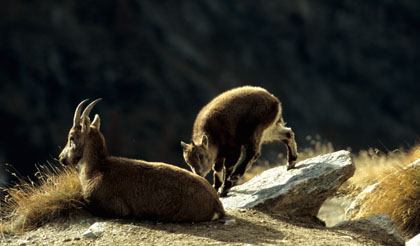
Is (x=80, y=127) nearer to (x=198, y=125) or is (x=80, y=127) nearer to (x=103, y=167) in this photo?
(x=103, y=167)

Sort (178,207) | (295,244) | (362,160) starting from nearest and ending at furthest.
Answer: (295,244), (178,207), (362,160)

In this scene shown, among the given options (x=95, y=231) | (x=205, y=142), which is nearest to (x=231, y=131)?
(x=205, y=142)

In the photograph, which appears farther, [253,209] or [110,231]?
[253,209]

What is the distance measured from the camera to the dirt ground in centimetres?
543

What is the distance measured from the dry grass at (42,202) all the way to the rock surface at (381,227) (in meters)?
3.16

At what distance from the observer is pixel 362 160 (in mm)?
11938

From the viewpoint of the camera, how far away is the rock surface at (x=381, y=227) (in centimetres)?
676

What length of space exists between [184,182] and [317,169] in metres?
2.43

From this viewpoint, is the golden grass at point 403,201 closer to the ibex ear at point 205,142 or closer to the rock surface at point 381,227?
the rock surface at point 381,227

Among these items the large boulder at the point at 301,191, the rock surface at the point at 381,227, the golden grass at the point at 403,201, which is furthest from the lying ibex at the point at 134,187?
the golden grass at the point at 403,201

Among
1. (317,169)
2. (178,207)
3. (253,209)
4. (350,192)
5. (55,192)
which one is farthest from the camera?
(350,192)

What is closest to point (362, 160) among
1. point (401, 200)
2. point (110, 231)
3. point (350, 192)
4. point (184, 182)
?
point (350, 192)

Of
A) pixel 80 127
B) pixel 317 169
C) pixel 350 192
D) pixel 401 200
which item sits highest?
pixel 80 127

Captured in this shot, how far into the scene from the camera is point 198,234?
18.5ft
